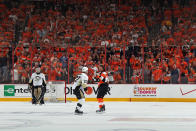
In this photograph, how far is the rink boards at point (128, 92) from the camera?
60.7 feet

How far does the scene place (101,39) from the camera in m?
22.6

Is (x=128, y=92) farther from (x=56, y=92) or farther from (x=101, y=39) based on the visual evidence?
(x=101, y=39)

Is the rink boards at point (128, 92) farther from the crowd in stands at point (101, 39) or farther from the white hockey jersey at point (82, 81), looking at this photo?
the white hockey jersey at point (82, 81)

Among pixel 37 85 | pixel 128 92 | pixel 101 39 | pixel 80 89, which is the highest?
pixel 101 39

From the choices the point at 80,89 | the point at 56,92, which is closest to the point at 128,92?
the point at 56,92

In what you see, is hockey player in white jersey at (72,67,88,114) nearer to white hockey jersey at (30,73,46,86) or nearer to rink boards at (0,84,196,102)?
white hockey jersey at (30,73,46,86)

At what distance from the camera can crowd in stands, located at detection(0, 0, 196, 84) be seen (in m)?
18.2

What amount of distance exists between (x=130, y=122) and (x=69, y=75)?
29.1ft

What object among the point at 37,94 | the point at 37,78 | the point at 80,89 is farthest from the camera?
the point at 37,94

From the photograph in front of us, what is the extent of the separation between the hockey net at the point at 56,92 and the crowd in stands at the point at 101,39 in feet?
1.00

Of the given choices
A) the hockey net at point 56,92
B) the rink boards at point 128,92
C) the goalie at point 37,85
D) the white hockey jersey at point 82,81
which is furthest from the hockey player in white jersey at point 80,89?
the rink boards at point 128,92

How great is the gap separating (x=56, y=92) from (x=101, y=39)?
5.36 metres

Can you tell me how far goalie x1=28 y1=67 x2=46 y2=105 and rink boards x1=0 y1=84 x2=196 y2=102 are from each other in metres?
1.23

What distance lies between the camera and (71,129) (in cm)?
855
